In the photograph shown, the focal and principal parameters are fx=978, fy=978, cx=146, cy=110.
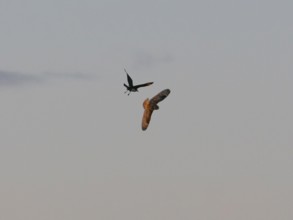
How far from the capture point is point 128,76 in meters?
142

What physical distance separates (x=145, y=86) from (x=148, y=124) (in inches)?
217

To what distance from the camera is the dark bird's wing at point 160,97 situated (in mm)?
143125

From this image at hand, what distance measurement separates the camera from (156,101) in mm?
143125

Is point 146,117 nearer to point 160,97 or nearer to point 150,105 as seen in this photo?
point 150,105

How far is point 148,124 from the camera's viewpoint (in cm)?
14138

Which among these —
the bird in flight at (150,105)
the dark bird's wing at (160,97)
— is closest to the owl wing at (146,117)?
the bird in flight at (150,105)

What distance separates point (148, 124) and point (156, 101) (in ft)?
13.0

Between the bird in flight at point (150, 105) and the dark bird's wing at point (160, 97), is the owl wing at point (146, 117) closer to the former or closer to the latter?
the bird in flight at point (150, 105)

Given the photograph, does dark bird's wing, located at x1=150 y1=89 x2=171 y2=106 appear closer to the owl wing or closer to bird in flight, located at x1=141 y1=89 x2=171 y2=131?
bird in flight, located at x1=141 y1=89 x2=171 y2=131

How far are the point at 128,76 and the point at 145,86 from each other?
2863 millimetres

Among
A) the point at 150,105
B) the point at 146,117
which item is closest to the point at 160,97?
the point at 150,105

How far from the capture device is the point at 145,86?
142 meters

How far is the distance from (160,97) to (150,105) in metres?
2.08

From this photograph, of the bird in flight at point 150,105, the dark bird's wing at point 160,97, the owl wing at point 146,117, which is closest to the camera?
the owl wing at point 146,117
